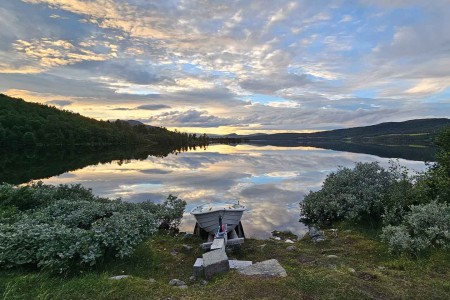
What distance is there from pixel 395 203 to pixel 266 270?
9.77 metres

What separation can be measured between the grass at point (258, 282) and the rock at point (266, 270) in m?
0.23

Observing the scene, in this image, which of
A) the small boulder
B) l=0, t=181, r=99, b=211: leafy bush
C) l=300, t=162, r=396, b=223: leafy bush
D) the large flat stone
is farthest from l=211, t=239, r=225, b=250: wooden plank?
l=0, t=181, r=99, b=211: leafy bush

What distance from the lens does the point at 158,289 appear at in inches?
286

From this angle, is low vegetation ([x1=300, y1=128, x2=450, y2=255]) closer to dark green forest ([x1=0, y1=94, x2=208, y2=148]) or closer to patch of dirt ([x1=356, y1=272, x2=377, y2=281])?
patch of dirt ([x1=356, y1=272, x2=377, y2=281])

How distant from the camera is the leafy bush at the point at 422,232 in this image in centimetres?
1057

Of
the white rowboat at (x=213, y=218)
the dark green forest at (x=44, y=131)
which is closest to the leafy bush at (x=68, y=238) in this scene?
the white rowboat at (x=213, y=218)

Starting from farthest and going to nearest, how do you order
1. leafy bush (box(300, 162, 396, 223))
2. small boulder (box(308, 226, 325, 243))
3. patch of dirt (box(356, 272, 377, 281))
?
leafy bush (box(300, 162, 396, 223)), small boulder (box(308, 226, 325, 243)), patch of dirt (box(356, 272, 377, 281))

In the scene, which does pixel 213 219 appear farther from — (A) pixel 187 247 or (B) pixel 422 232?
(B) pixel 422 232

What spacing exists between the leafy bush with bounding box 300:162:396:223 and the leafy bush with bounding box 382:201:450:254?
425cm

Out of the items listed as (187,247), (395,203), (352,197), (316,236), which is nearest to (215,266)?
(187,247)

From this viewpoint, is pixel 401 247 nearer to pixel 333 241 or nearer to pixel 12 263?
pixel 333 241

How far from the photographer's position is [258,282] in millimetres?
7301

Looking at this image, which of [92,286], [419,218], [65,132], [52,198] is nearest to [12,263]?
[92,286]

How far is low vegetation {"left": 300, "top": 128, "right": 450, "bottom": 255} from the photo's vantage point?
36.0 feet
